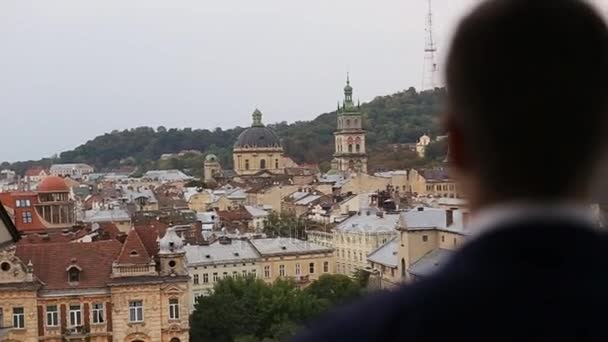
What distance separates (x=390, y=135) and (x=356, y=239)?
39397 millimetres

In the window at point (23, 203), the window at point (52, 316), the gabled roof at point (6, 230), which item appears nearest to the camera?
the gabled roof at point (6, 230)

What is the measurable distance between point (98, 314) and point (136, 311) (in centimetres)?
49

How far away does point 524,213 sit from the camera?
80cm

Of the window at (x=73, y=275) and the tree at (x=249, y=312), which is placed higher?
the window at (x=73, y=275)

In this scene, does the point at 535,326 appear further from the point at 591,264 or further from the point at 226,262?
the point at 226,262

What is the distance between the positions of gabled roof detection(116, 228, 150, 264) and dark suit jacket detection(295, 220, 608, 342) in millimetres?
12518

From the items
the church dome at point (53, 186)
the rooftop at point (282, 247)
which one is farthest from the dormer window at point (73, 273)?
the church dome at point (53, 186)

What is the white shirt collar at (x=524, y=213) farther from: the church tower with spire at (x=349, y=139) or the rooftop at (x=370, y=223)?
the church tower with spire at (x=349, y=139)

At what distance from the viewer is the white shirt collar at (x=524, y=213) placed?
796 mm

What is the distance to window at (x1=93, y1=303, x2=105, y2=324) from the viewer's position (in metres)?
12.8

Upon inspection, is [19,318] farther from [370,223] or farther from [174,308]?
[370,223]

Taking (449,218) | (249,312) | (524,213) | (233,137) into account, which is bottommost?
(249,312)

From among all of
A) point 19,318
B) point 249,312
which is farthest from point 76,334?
point 249,312

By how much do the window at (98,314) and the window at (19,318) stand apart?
2.95 ft
